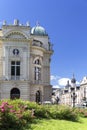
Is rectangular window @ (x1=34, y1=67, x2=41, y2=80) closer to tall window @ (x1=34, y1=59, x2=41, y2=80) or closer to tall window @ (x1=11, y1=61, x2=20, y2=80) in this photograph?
tall window @ (x1=34, y1=59, x2=41, y2=80)

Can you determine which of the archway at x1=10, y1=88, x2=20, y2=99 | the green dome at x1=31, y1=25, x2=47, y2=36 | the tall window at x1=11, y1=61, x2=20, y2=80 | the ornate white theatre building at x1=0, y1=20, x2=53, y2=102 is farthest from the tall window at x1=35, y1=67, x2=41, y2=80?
the green dome at x1=31, y1=25, x2=47, y2=36

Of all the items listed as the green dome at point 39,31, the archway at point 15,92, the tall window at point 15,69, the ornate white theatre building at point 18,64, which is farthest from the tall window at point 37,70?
the green dome at point 39,31

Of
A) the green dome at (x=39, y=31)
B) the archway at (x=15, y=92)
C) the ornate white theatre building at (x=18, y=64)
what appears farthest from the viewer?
the green dome at (x=39, y=31)

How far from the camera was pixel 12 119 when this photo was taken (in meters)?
14.5

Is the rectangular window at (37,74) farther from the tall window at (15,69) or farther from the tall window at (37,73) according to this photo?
the tall window at (15,69)

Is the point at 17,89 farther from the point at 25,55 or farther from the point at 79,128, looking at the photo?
the point at 79,128

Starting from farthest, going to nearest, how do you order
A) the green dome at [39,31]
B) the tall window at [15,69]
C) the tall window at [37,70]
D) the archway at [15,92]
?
the green dome at [39,31], the tall window at [37,70], the tall window at [15,69], the archway at [15,92]

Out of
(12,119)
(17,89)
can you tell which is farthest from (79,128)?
(17,89)

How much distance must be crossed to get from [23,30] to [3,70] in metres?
7.64

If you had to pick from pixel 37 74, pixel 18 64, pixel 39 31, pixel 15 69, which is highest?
pixel 39 31

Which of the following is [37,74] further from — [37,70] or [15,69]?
[15,69]

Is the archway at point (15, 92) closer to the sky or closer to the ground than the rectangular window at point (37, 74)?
closer to the ground

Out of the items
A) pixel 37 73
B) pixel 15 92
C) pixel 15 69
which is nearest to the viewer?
pixel 15 92

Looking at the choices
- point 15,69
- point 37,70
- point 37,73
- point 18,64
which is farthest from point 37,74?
point 15,69
